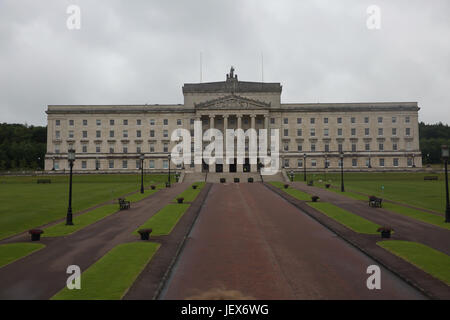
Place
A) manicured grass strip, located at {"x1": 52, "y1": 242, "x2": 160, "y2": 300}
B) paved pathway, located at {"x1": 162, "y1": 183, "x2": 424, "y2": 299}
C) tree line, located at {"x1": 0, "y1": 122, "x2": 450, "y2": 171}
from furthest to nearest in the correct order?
tree line, located at {"x1": 0, "y1": 122, "x2": 450, "y2": 171} → paved pathway, located at {"x1": 162, "y1": 183, "x2": 424, "y2": 299} → manicured grass strip, located at {"x1": 52, "y1": 242, "x2": 160, "y2": 300}

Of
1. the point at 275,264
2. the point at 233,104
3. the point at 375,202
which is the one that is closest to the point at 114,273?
the point at 275,264

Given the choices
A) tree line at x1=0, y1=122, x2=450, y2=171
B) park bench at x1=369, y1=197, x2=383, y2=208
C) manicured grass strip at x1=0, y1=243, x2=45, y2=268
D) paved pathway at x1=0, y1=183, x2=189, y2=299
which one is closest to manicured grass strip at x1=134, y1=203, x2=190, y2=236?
paved pathway at x1=0, y1=183, x2=189, y2=299

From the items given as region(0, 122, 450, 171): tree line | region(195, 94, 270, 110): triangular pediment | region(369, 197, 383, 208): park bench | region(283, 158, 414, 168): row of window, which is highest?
region(195, 94, 270, 110): triangular pediment

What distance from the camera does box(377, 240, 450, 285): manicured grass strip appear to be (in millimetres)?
13547

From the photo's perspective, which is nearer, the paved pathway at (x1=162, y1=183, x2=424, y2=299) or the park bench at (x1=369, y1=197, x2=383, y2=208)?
the paved pathway at (x1=162, y1=183, x2=424, y2=299)

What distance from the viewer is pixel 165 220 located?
2566 centimetres

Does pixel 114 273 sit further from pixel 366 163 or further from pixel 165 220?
pixel 366 163

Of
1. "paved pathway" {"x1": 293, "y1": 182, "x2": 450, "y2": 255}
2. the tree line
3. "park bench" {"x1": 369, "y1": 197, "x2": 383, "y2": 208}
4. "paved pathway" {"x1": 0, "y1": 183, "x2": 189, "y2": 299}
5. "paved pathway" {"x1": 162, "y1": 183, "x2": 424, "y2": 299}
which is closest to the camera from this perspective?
"paved pathway" {"x1": 162, "y1": 183, "x2": 424, "y2": 299}

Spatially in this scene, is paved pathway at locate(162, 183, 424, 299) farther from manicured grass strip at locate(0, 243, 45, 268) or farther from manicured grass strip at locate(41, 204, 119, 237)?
manicured grass strip at locate(41, 204, 119, 237)

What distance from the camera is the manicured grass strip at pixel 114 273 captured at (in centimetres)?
1133

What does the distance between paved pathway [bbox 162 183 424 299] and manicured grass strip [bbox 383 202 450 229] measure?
8.71 meters

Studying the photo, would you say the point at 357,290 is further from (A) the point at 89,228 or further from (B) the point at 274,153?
(B) the point at 274,153

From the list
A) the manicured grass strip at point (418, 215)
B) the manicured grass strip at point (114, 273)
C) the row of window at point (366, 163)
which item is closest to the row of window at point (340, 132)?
the row of window at point (366, 163)
